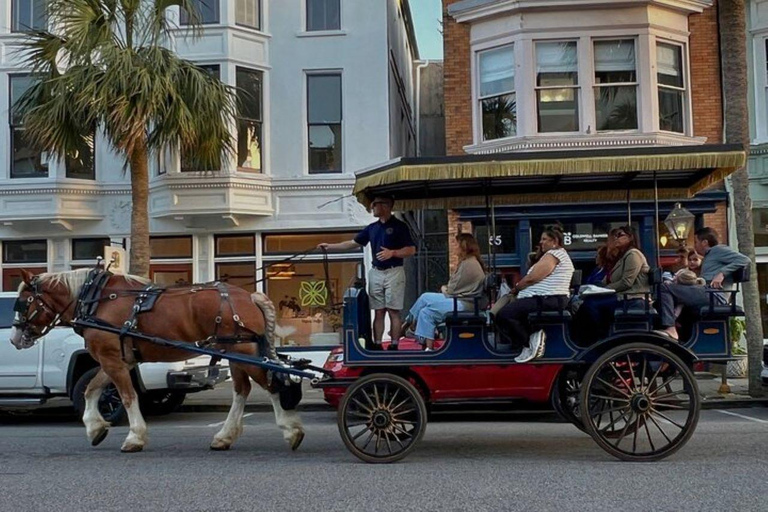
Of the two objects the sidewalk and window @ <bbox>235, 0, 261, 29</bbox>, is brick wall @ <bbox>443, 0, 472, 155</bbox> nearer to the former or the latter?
window @ <bbox>235, 0, 261, 29</bbox>

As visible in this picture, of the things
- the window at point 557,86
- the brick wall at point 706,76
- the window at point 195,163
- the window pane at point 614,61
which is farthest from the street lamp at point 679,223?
the window at point 195,163

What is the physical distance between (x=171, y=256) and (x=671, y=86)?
1073 centimetres

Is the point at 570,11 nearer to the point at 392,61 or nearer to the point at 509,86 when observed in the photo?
the point at 509,86

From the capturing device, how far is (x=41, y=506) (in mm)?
5977

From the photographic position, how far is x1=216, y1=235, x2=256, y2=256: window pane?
17.5 meters

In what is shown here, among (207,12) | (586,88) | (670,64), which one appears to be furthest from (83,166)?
(670,64)

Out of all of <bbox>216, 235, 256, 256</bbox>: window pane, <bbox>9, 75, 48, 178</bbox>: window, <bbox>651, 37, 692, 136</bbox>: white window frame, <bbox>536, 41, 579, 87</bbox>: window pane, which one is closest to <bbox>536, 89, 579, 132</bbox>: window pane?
<bbox>536, 41, 579, 87</bbox>: window pane

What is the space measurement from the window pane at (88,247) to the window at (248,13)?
18.0 feet

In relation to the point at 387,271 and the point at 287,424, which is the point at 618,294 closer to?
the point at 387,271

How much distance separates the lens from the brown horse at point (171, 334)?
26.1 ft

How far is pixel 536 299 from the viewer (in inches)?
288

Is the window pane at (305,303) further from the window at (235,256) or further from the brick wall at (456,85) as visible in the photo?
the brick wall at (456,85)

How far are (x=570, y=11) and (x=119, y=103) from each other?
8.54 m

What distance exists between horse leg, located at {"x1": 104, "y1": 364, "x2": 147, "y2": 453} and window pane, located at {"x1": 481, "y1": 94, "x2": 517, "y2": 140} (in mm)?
10185
